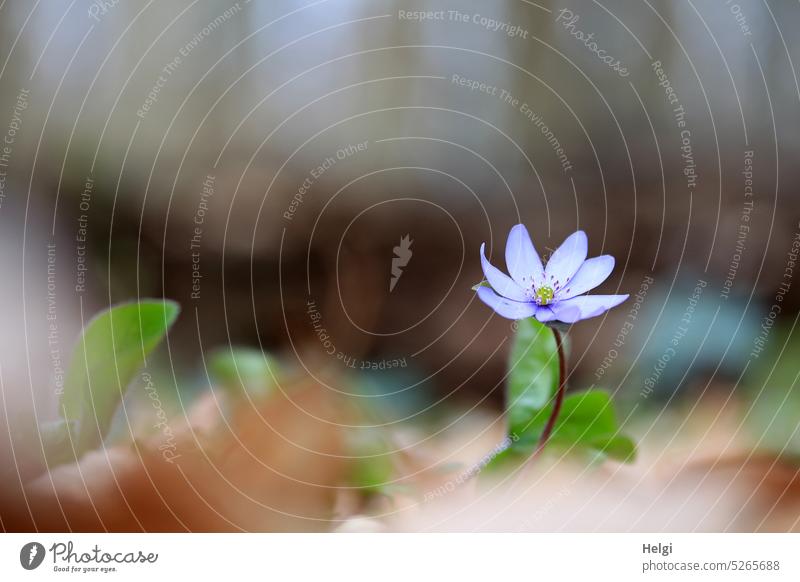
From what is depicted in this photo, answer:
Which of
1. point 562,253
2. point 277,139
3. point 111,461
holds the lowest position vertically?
point 111,461

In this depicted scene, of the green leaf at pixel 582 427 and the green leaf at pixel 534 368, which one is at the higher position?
the green leaf at pixel 534 368

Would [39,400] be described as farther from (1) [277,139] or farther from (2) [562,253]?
(2) [562,253]

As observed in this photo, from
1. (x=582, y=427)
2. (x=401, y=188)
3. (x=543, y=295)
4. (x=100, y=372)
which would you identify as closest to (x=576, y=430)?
(x=582, y=427)

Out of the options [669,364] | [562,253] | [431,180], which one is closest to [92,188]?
[431,180]

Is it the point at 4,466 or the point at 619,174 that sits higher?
the point at 619,174
